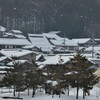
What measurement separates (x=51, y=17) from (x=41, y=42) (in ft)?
58.2

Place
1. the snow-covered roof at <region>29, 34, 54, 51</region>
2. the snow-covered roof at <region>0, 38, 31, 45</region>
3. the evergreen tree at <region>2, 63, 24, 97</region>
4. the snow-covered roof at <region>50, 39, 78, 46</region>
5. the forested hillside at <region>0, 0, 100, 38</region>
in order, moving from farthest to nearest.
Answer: the forested hillside at <region>0, 0, 100, 38</region>, the snow-covered roof at <region>50, 39, 78, 46</region>, the snow-covered roof at <region>29, 34, 54, 51</region>, the snow-covered roof at <region>0, 38, 31, 45</region>, the evergreen tree at <region>2, 63, 24, 97</region>

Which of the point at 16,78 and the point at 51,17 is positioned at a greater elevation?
the point at 51,17

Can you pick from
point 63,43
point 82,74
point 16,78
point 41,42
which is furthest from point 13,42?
point 82,74

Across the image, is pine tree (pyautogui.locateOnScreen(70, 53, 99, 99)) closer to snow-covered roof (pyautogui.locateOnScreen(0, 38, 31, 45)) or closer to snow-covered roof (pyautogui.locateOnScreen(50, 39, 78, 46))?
snow-covered roof (pyautogui.locateOnScreen(0, 38, 31, 45))

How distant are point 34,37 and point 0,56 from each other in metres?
16.6

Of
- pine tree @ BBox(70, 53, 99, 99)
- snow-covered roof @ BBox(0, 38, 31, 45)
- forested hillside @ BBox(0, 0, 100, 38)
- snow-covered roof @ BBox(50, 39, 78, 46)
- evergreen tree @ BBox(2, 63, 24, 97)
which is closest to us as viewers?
pine tree @ BBox(70, 53, 99, 99)

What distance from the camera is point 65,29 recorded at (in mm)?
60875

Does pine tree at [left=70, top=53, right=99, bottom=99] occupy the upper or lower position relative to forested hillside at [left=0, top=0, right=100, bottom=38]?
lower

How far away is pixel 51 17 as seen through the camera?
210ft

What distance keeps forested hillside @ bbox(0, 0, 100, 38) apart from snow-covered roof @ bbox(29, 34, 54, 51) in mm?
7764

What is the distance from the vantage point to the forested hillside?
60969mm

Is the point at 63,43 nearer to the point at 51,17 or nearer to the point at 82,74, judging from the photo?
the point at 51,17

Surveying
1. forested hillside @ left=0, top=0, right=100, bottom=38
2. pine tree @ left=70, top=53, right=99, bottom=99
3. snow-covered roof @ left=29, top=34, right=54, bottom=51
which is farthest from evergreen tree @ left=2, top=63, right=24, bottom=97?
forested hillside @ left=0, top=0, right=100, bottom=38

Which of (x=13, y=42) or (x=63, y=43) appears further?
(x=63, y=43)
